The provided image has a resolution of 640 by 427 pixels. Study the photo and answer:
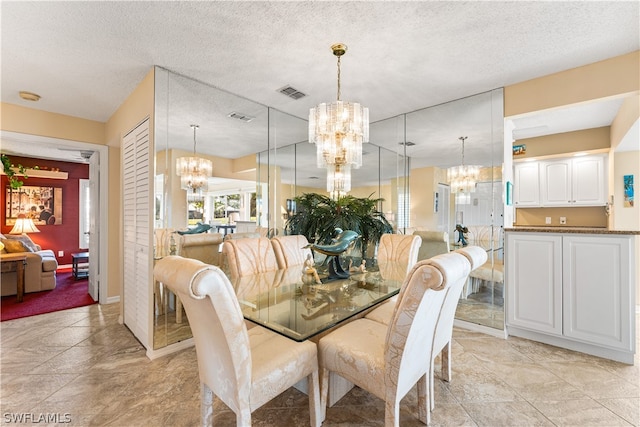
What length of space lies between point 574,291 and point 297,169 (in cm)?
323

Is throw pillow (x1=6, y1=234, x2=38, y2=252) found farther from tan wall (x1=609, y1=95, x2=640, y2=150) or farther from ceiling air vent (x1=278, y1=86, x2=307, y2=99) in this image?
tan wall (x1=609, y1=95, x2=640, y2=150)

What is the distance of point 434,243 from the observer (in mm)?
3512

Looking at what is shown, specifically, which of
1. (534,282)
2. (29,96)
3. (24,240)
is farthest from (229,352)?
(24,240)

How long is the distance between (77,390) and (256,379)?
5.29 ft

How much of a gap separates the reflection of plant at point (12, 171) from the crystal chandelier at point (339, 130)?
570cm

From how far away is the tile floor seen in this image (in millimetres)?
1617

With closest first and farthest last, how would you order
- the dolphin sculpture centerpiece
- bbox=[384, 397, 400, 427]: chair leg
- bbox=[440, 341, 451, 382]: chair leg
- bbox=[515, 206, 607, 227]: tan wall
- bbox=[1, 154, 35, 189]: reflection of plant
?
bbox=[384, 397, 400, 427]: chair leg < bbox=[440, 341, 451, 382]: chair leg < the dolphin sculpture centerpiece < bbox=[515, 206, 607, 227]: tan wall < bbox=[1, 154, 35, 189]: reflection of plant

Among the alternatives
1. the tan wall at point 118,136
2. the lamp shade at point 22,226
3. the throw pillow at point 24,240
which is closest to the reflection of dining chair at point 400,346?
the tan wall at point 118,136

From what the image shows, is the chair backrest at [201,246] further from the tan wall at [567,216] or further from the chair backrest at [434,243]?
the tan wall at [567,216]

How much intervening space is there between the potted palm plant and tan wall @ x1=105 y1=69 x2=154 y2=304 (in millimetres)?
1863

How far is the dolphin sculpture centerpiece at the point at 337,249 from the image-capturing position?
82.6 inches

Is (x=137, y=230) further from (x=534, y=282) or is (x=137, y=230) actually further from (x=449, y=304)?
(x=534, y=282)

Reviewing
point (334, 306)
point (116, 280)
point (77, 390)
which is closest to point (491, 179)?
point (334, 306)

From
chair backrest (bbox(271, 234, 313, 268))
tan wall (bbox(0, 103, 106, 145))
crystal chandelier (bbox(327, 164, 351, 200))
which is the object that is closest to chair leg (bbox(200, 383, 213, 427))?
chair backrest (bbox(271, 234, 313, 268))
